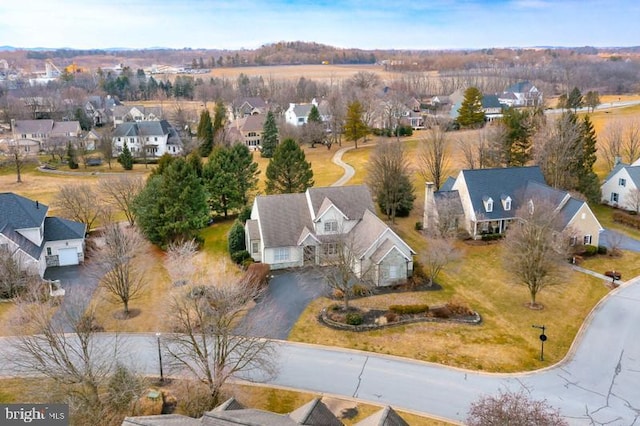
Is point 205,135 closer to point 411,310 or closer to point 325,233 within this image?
point 325,233

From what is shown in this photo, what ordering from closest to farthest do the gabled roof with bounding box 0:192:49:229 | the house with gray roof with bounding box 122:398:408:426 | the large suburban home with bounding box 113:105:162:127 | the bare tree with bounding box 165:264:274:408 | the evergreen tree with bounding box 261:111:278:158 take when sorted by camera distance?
1. the house with gray roof with bounding box 122:398:408:426
2. the bare tree with bounding box 165:264:274:408
3. the gabled roof with bounding box 0:192:49:229
4. the evergreen tree with bounding box 261:111:278:158
5. the large suburban home with bounding box 113:105:162:127

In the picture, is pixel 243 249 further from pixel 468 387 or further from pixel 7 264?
pixel 468 387

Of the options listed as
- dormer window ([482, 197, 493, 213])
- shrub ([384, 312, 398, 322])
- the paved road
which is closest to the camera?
the paved road

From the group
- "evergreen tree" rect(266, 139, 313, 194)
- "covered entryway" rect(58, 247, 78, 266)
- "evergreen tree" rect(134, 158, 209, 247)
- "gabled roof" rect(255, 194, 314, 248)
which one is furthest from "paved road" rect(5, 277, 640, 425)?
"evergreen tree" rect(266, 139, 313, 194)

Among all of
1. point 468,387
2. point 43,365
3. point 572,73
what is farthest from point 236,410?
point 572,73

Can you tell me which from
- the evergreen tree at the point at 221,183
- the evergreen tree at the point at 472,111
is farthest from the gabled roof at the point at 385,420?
the evergreen tree at the point at 472,111

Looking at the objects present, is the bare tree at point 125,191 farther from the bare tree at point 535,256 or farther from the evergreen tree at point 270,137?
the bare tree at point 535,256

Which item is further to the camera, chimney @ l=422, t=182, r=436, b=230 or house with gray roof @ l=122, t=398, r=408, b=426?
chimney @ l=422, t=182, r=436, b=230

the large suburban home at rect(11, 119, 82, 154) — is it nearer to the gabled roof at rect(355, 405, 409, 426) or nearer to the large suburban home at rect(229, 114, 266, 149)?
the large suburban home at rect(229, 114, 266, 149)
